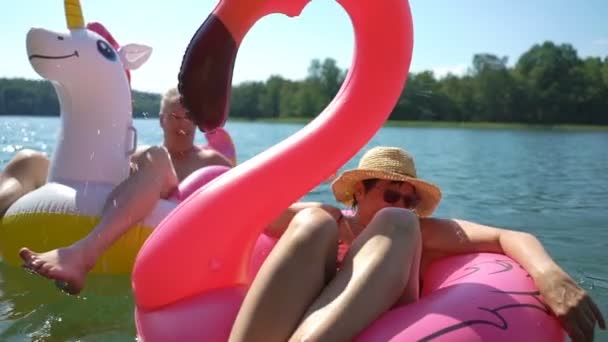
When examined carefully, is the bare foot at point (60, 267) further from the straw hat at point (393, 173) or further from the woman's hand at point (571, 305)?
the woman's hand at point (571, 305)

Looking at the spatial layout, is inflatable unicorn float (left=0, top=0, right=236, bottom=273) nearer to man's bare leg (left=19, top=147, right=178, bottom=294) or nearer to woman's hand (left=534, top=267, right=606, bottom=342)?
man's bare leg (left=19, top=147, right=178, bottom=294)

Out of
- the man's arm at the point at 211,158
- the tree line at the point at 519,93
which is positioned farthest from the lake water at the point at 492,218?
the tree line at the point at 519,93

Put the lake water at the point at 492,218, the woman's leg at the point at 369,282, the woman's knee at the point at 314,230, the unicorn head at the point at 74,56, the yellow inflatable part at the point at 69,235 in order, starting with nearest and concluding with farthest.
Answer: the woman's leg at the point at 369,282 → the woman's knee at the point at 314,230 → the lake water at the point at 492,218 → the yellow inflatable part at the point at 69,235 → the unicorn head at the point at 74,56

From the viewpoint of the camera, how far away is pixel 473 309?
1.46m

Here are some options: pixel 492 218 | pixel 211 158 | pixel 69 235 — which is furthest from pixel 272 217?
pixel 492 218

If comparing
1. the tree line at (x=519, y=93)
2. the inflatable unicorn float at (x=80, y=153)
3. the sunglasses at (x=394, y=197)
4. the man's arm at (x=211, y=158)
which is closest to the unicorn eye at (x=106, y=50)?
the inflatable unicorn float at (x=80, y=153)

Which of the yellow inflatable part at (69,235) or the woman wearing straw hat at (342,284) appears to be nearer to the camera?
the woman wearing straw hat at (342,284)

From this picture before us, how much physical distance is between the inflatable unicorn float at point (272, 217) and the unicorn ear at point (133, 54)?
1.51 m

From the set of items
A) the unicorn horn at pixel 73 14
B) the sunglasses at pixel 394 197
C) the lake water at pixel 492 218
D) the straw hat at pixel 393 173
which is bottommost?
the lake water at pixel 492 218

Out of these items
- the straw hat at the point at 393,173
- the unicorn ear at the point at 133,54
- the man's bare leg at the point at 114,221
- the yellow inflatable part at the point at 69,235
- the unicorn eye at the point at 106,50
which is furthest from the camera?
the unicorn ear at the point at 133,54

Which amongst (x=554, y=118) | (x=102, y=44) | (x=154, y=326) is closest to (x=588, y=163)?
(x=102, y=44)

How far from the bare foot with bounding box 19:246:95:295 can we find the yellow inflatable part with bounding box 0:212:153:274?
440 millimetres

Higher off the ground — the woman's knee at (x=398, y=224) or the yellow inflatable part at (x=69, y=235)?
the woman's knee at (x=398, y=224)

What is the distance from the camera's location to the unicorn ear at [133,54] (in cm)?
304
